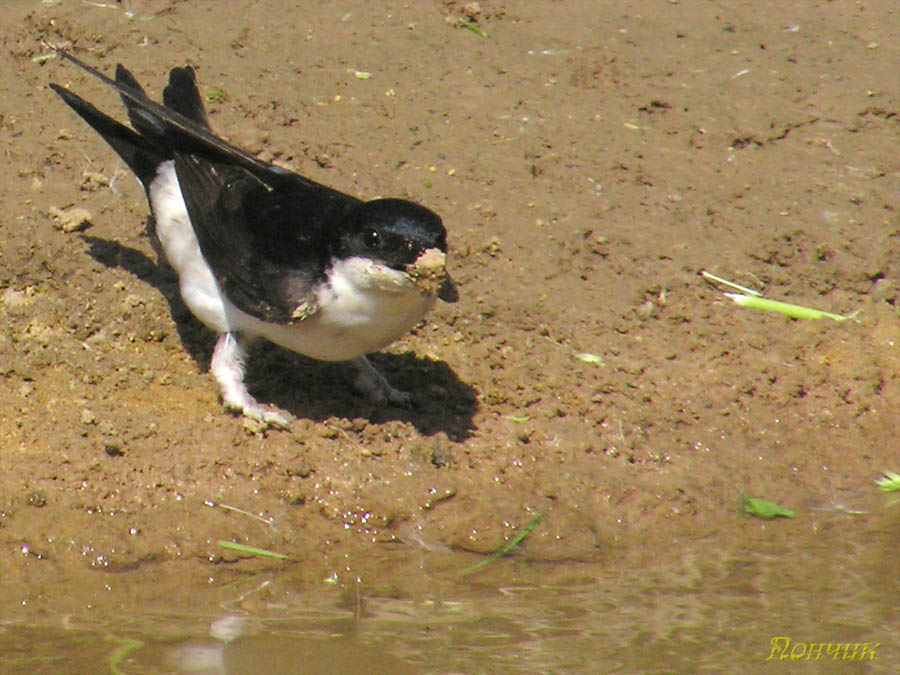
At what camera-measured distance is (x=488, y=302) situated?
6238 millimetres

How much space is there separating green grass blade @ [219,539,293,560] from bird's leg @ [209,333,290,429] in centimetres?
64

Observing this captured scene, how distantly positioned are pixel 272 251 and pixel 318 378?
2.69ft

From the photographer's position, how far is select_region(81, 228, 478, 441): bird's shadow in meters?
5.62

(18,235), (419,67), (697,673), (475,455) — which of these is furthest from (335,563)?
(419,67)

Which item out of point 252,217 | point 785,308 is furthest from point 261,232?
point 785,308

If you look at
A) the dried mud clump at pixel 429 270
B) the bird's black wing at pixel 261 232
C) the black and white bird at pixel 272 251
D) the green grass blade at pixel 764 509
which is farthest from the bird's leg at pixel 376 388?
the green grass blade at pixel 764 509

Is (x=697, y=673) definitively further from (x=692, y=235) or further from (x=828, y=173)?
(x=828, y=173)

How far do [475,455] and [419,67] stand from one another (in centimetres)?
312

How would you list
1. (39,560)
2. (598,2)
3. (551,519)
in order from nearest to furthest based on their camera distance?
(39,560), (551,519), (598,2)

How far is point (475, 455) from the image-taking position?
5.44m

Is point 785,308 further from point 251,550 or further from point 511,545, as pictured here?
point 251,550

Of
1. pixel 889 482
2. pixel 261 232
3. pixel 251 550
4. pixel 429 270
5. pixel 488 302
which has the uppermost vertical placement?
pixel 429 270

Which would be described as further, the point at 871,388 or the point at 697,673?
the point at 871,388

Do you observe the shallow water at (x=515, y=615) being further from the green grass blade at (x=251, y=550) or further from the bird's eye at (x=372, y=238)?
the bird's eye at (x=372, y=238)
